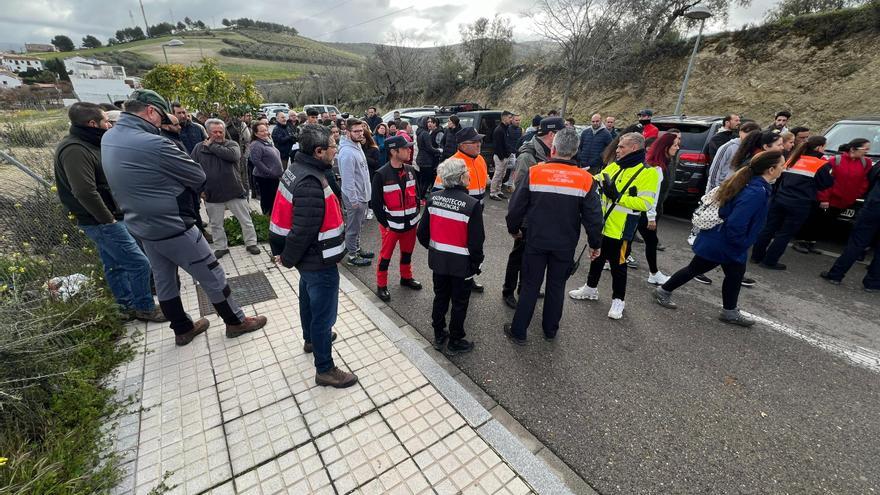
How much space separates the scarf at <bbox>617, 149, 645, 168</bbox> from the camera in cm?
354

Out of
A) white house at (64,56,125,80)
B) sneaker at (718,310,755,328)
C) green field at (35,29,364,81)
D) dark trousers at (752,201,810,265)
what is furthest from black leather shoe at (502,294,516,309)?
white house at (64,56,125,80)

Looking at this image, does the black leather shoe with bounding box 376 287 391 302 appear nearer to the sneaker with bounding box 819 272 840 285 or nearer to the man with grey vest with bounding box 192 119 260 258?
the man with grey vest with bounding box 192 119 260 258

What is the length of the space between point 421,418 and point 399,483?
495 millimetres

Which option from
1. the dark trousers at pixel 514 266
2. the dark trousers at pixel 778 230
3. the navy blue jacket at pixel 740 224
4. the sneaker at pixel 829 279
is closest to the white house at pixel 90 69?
the dark trousers at pixel 514 266

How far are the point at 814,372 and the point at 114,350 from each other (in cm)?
612

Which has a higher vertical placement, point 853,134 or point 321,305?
point 853,134

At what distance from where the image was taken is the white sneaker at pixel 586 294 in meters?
4.28

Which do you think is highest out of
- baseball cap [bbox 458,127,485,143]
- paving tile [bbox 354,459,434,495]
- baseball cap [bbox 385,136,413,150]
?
baseball cap [bbox 458,127,485,143]

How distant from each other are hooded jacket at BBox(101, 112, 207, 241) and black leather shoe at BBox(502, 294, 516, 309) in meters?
3.27

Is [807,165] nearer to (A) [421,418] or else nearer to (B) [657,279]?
(B) [657,279]

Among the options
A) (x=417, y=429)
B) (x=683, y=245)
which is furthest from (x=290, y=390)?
(x=683, y=245)

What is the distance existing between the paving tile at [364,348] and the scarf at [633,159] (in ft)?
9.42

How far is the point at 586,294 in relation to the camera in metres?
4.31

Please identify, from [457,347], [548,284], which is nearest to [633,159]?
[548,284]
